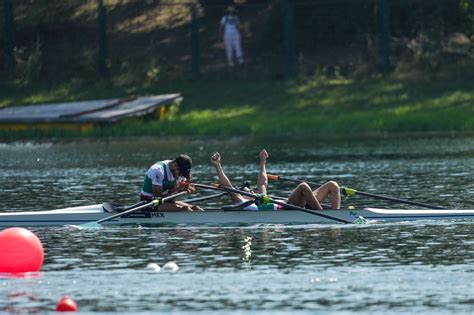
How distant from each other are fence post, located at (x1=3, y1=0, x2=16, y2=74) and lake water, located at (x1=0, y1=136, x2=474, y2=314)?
18.2 meters

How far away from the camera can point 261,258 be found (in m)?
26.1

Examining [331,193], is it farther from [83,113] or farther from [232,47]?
[232,47]

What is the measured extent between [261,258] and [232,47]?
115 ft

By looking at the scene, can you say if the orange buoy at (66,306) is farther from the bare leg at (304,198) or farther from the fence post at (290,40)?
the fence post at (290,40)

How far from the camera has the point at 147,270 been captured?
24859mm

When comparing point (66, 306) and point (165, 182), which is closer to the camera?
point (66, 306)

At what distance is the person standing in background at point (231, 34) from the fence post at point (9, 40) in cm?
795

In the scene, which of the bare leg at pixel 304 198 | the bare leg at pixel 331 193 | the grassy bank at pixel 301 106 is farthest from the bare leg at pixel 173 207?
the grassy bank at pixel 301 106

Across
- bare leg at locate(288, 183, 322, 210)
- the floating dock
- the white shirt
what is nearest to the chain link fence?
the white shirt

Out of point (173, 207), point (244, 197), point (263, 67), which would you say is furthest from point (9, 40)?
point (173, 207)

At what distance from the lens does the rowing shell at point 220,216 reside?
3030 centimetres

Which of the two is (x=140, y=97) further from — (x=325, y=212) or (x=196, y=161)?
(x=325, y=212)

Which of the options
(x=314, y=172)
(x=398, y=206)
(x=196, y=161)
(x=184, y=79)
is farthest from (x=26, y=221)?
(x=184, y=79)

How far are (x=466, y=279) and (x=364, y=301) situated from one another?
7.10 ft
